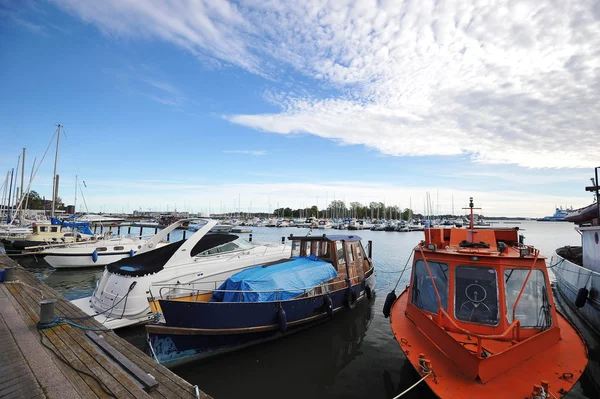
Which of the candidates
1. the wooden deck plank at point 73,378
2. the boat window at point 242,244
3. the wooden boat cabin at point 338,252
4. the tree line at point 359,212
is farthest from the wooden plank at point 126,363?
the tree line at point 359,212

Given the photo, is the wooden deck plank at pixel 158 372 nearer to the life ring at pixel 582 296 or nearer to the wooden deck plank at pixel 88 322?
the wooden deck plank at pixel 88 322

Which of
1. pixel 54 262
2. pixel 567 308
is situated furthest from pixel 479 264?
pixel 54 262

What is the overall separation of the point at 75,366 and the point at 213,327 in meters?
3.21

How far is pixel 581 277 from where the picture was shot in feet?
36.9

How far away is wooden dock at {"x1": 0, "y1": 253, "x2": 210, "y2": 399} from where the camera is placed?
4.38m

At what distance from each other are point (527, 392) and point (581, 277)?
9.79 metres

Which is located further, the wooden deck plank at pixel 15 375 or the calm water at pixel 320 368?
the calm water at pixel 320 368

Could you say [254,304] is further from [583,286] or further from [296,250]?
[583,286]

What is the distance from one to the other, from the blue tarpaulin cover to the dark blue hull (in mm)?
300

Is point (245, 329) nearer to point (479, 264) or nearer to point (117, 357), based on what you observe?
point (117, 357)

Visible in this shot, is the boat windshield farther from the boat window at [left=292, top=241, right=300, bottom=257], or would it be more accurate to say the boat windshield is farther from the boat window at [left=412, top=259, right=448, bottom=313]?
the boat window at [left=412, top=259, right=448, bottom=313]

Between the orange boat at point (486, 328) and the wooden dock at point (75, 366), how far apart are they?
4.02m

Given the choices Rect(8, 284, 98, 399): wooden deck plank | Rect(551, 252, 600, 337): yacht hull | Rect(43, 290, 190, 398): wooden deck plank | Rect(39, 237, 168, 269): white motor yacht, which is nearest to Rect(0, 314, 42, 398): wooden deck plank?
Rect(8, 284, 98, 399): wooden deck plank

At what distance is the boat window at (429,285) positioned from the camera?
6367mm
